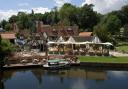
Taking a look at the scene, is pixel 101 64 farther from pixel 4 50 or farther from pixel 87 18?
pixel 87 18

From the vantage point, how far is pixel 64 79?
46281 millimetres

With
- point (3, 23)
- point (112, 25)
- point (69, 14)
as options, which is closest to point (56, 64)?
point (112, 25)

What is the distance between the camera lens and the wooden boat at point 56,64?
54.7m

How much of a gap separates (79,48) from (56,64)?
1844 cm

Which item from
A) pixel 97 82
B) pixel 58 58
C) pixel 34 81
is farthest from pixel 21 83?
pixel 58 58

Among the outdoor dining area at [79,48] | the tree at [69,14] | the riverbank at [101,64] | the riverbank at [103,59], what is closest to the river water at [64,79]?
the riverbank at [101,64]

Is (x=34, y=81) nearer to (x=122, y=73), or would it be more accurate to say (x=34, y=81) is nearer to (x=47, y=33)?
(x=122, y=73)

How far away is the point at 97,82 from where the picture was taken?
44062mm

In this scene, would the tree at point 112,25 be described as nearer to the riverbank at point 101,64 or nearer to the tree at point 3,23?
the riverbank at point 101,64

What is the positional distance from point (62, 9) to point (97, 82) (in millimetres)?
86942

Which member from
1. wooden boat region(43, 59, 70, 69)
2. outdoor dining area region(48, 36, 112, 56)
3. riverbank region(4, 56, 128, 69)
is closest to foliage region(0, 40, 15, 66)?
riverbank region(4, 56, 128, 69)

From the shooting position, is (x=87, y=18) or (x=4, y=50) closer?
(x=4, y=50)

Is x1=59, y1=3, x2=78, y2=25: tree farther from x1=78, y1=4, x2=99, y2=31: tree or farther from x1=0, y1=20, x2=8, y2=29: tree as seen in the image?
x1=0, y1=20, x2=8, y2=29: tree

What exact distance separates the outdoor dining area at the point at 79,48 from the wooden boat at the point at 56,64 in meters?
10.0
